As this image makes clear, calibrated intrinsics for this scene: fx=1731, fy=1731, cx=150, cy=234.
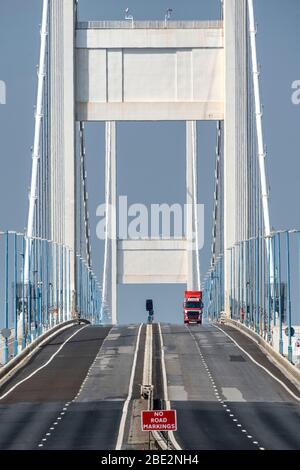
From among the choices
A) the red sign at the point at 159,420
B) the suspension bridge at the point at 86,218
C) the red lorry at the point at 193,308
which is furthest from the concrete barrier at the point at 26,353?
the red lorry at the point at 193,308

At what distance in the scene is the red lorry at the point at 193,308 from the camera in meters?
176

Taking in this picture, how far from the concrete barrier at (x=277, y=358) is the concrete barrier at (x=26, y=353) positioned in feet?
40.8

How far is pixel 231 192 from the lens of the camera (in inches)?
5251

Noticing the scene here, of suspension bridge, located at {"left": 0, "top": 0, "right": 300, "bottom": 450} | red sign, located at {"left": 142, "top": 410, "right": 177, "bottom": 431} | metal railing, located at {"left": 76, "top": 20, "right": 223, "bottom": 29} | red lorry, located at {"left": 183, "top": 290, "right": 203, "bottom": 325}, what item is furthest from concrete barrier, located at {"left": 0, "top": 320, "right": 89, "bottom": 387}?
red lorry, located at {"left": 183, "top": 290, "right": 203, "bottom": 325}

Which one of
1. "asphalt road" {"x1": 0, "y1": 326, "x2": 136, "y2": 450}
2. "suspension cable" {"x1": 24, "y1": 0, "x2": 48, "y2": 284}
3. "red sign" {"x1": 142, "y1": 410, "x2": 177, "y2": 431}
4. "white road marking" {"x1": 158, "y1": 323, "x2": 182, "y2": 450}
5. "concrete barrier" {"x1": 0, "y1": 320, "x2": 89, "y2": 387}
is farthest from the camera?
"suspension cable" {"x1": 24, "y1": 0, "x2": 48, "y2": 284}

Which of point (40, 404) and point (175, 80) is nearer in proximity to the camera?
point (40, 404)

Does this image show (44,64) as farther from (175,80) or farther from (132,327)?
(132,327)

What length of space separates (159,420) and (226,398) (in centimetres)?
2564

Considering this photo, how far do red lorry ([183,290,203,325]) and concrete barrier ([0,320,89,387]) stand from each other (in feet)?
180

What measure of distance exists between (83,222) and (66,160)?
27.4 m

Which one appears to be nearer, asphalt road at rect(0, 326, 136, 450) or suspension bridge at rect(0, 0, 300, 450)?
asphalt road at rect(0, 326, 136, 450)

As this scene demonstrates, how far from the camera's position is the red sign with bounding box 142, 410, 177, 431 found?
46031mm

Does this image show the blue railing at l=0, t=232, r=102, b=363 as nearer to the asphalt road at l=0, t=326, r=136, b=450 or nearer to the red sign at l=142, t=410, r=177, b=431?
the asphalt road at l=0, t=326, r=136, b=450

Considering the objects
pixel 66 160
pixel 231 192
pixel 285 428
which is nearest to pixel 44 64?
pixel 66 160
